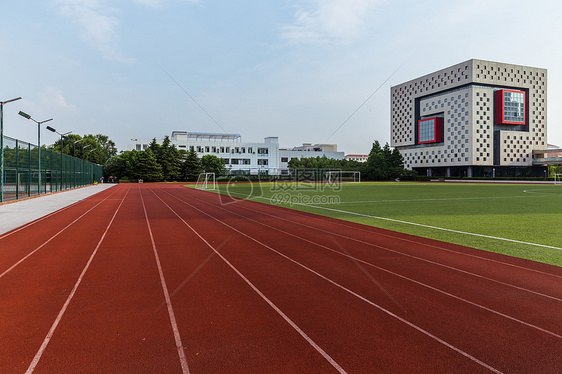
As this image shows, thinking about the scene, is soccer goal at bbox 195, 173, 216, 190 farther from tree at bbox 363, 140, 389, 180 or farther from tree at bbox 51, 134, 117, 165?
tree at bbox 363, 140, 389, 180

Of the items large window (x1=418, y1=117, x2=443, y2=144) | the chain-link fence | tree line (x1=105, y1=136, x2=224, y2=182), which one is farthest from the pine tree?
large window (x1=418, y1=117, x2=443, y2=144)

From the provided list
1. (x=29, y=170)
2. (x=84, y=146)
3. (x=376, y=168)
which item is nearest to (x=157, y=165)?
(x=84, y=146)

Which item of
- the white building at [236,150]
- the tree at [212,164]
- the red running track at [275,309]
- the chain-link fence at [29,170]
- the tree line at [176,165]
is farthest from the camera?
the white building at [236,150]

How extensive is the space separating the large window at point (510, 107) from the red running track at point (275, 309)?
8256 centimetres

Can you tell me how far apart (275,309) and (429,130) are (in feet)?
294

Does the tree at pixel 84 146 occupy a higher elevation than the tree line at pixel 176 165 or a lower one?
higher

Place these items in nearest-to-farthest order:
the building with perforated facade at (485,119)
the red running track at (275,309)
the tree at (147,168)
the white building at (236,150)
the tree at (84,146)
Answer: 1. the red running track at (275,309)
2. the tree at (147,168)
3. the building with perforated facade at (485,119)
4. the tree at (84,146)
5. the white building at (236,150)

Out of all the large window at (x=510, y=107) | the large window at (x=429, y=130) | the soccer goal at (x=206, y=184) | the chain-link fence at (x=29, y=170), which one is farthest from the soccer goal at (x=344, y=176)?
the chain-link fence at (x=29, y=170)

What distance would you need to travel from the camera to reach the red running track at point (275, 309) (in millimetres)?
3197

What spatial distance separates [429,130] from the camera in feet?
278

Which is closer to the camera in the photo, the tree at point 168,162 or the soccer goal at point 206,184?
the soccer goal at point 206,184

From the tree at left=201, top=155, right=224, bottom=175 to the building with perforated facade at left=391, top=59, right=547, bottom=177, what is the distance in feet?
168

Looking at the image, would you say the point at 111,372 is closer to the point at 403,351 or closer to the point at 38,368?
the point at 38,368

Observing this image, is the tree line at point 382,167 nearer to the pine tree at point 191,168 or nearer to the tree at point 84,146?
the pine tree at point 191,168
